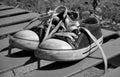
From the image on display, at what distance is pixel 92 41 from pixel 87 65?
0.16m

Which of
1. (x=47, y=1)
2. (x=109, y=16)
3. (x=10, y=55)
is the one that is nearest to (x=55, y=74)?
(x=10, y=55)

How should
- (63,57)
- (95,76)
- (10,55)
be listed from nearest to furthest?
(63,57)
(10,55)
(95,76)

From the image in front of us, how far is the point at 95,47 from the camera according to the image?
61.6 inches

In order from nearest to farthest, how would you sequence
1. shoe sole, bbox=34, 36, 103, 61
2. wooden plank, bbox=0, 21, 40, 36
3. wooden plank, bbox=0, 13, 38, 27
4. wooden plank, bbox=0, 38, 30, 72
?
shoe sole, bbox=34, 36, 103, 61 < wooden plank, bbox=0, 38, 30, 72 < wooden plank, bbox=0, 21, 40, 36 < wooden plank, bbox=0, 13, 38, 27

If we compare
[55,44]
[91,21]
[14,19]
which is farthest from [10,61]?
[14,19]

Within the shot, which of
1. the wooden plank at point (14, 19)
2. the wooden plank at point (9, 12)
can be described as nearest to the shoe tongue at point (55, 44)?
the wooden plank at point (14, 19)

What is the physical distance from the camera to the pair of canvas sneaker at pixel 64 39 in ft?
4.45

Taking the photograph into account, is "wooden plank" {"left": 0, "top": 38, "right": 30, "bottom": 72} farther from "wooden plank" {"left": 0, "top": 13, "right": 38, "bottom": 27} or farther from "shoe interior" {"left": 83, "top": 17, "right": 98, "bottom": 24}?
"wooden plank" {"left": 0, "top": 13, "right": 38, "bottom": 27}

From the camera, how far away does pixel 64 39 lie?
1.42 meters

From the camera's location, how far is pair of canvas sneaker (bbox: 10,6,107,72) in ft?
4.45

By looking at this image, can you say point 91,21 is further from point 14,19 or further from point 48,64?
point 14,19

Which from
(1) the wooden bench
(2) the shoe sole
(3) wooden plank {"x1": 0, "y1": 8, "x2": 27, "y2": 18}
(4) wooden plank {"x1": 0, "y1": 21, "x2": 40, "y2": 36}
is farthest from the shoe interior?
(3) wooden plank {"x1": 0, "y1": 8, "x2": 27, "y2": 18}

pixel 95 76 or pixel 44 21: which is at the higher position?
pixel 44 21

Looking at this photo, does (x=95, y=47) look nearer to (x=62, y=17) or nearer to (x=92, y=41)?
(x=92, y=41)
